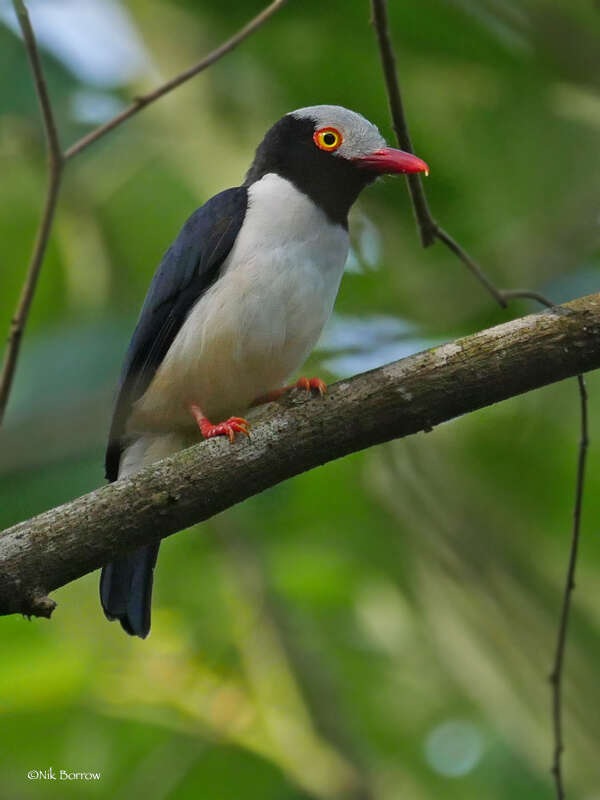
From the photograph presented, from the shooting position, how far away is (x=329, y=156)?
199 inches

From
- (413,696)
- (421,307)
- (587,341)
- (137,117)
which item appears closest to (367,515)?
(413,696)

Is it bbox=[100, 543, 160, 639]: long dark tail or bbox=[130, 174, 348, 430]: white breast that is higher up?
bbox=[130, 174, 348, 430]: white breast

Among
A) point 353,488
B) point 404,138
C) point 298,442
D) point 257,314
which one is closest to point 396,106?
point 404,138

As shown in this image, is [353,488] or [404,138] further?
[353,488]

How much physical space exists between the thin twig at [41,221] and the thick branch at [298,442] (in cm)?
43

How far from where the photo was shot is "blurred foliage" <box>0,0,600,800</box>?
19.2 ft

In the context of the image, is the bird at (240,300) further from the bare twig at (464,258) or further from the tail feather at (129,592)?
the bare twig at (464,258)

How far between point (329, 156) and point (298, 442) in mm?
1751

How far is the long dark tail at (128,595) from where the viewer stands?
4.73m

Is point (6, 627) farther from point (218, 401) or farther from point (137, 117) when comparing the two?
point (137, 117)

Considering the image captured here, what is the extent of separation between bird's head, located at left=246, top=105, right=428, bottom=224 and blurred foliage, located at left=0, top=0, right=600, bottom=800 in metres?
0.74

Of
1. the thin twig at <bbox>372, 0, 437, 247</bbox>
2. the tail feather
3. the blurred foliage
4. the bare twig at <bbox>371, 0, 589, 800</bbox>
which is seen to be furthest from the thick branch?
the blurred foliage

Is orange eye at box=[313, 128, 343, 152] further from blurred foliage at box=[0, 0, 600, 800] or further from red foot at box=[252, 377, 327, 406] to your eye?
red foot at box=[252, 377, 327, 406]

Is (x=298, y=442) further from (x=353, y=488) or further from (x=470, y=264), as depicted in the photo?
(x=353, y=488)
